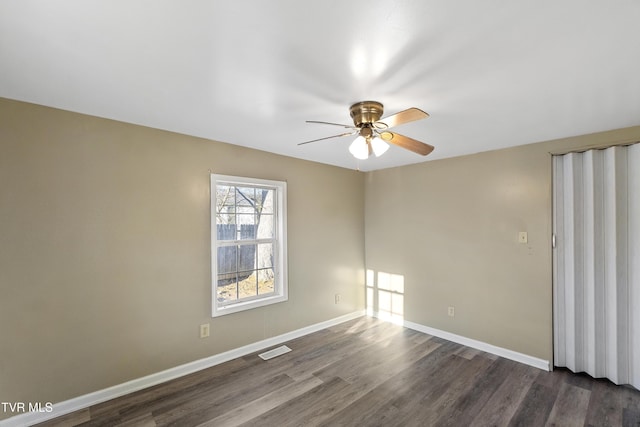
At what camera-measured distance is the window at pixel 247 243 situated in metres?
3.09

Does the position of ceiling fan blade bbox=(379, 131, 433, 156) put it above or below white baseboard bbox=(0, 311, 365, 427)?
above

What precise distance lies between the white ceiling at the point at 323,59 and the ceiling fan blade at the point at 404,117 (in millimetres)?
178

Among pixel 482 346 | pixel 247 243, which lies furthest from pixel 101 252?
pixel 482 346

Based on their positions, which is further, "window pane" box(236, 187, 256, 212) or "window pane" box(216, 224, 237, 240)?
"window pane" box(236, 187, 256, 212)

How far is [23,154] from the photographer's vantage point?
2074mm

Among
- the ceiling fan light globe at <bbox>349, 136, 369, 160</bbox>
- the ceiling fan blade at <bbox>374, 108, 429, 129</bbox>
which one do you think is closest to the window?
the ceiling fan light globe at <bbox>349, 136, 369, 160</bbox>

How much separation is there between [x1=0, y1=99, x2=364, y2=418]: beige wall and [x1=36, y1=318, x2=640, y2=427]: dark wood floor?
0.34 m

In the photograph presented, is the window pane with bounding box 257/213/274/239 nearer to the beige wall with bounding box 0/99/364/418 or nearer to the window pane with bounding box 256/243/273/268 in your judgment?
the window pane with bounding box 256/243/273/268

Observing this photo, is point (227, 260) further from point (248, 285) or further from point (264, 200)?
point (264, 200)

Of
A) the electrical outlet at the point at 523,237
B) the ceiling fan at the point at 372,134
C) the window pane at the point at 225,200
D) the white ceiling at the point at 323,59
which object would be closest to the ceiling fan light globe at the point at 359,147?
the ceiling fan at the point at 372,134

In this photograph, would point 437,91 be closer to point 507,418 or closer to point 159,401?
point 507,418

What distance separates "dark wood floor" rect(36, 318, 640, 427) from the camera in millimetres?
2166

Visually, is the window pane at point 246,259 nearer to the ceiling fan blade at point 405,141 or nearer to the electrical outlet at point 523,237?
the ceiling fan blade at point 405,141

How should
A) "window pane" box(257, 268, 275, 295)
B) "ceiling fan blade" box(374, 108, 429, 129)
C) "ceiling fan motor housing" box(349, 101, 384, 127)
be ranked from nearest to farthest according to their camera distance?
1. "ceiling fan blade" box(374, 108, 429, 129)
2. "ceiling fan motor housing" box(349, 101, 384, 127)
3. "window pane" box(257, 268, 275, 295)
